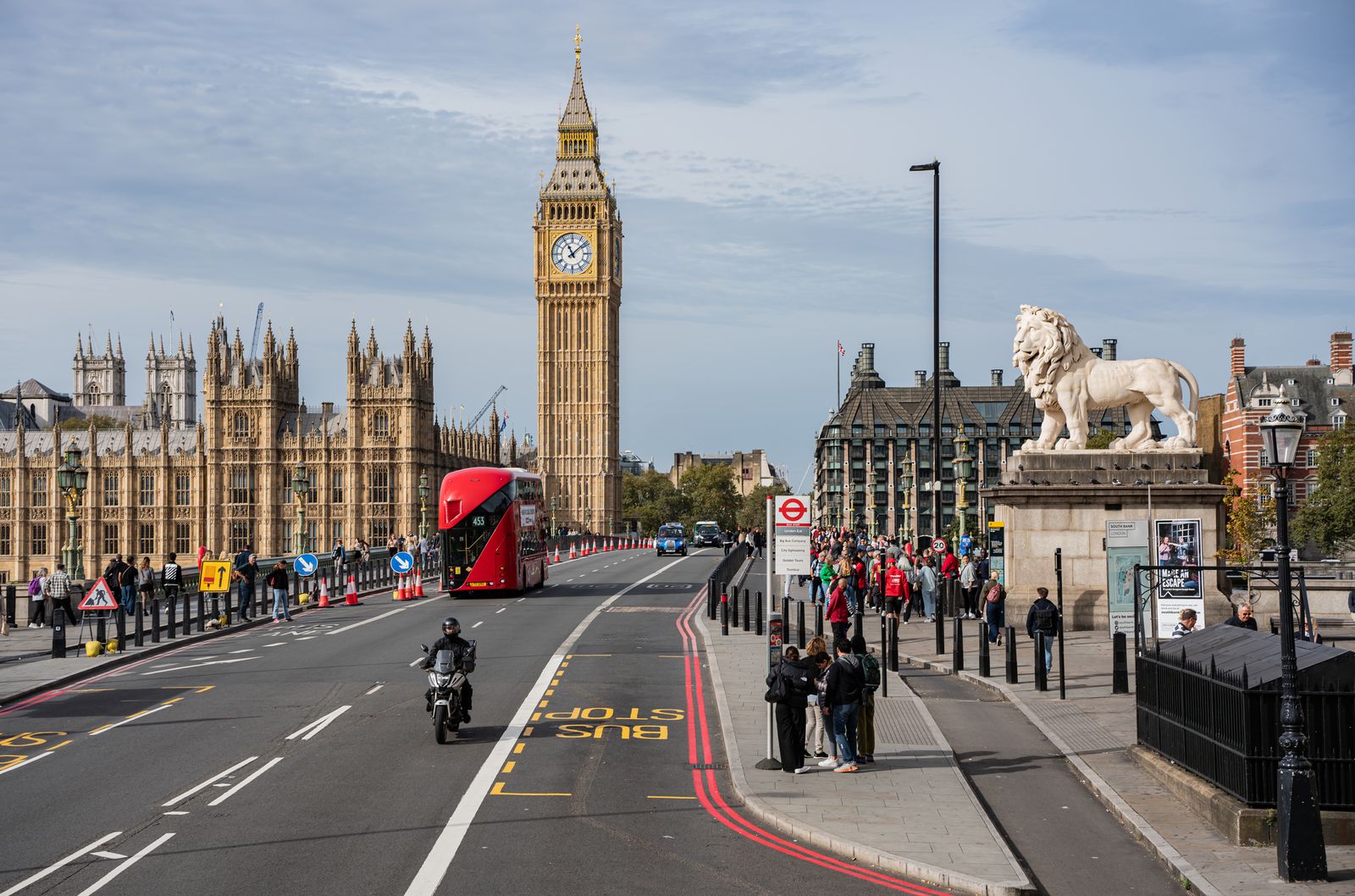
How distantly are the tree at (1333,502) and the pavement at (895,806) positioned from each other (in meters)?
Answer: 60.6

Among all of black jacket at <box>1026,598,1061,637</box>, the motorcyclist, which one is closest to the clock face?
black jacket at <box>1026,598,1061,637</box>

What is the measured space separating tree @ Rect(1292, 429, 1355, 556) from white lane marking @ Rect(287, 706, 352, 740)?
64414 mm

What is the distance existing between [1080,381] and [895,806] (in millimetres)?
18557

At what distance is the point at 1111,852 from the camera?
13.2 metres

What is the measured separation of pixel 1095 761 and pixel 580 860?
739 centimetres

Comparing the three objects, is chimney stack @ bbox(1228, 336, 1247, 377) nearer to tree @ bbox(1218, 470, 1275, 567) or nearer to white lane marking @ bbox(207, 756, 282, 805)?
tree @ bbox(1218, 470, 1275, 567)

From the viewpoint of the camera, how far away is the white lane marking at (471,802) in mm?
11812

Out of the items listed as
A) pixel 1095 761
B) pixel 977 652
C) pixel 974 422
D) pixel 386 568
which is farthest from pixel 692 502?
pixel 1095 761

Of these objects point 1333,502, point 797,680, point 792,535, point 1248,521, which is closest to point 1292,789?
point 797,680

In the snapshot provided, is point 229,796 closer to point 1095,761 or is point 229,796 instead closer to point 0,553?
point 1095,761

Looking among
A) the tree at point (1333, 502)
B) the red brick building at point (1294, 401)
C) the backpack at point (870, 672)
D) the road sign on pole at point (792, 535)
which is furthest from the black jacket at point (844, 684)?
the red brick building at point (1294, 401)

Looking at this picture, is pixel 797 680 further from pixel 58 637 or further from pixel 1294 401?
pixel 1294 401

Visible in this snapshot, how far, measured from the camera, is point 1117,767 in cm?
1666

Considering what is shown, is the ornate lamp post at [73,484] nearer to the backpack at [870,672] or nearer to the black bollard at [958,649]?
the black bollard at [958,649]
